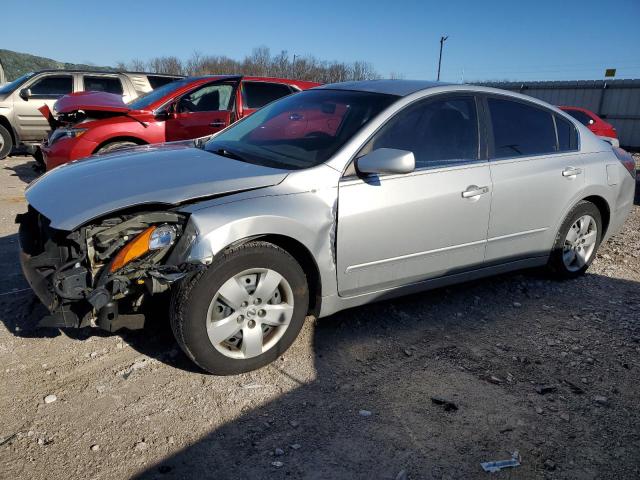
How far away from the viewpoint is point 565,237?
4535mm

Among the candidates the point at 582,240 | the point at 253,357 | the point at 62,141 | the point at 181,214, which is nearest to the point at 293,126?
the point at 181,214

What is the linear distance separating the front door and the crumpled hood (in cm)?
58

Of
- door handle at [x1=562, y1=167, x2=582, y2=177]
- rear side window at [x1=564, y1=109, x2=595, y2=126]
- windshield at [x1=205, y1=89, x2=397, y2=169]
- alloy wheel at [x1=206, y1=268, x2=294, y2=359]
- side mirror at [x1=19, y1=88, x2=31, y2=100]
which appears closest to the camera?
alloy wheel at [x1=206, y1=268, x2=294, y2=359]

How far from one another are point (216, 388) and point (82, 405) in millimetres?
690

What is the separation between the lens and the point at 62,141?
22.7 ft

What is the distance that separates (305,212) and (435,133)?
4.17 feet

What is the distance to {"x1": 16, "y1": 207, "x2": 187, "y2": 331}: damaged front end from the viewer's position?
107 inches

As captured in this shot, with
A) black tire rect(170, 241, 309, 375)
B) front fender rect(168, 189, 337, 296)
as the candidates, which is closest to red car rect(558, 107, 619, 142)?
front fender rect(168, 189, 337, 296)

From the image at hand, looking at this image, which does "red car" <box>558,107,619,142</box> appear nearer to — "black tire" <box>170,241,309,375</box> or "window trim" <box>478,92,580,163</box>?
"window trim" <box>478,92,580,163</box>

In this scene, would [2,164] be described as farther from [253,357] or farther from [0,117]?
[253,357]

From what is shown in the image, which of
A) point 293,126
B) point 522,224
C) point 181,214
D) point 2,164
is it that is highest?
point 293,126

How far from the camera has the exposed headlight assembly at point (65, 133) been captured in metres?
6.99

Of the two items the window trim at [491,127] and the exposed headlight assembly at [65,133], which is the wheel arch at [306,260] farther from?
the exposed headlight assembly at [65,133]

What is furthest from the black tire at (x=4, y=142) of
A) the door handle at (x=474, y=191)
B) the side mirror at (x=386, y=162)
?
the door handle at (x=474, y=191)
